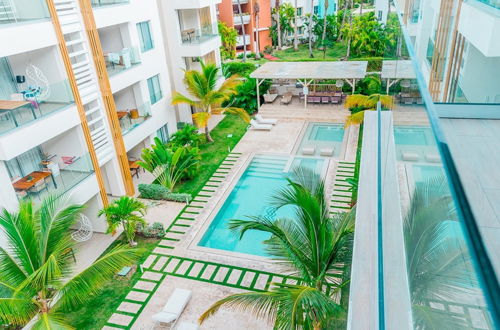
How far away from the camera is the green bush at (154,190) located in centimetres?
1683

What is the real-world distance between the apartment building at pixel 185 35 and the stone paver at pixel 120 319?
49.0ft

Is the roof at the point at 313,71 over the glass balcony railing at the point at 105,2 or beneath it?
beneath

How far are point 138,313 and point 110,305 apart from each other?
39.9 inches

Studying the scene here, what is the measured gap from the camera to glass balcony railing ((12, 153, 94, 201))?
12831 millimetres

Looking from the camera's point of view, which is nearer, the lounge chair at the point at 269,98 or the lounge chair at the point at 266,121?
the lounge chair at the point at 266,121

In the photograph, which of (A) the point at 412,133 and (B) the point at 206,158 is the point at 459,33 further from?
(B) the point at 206,158

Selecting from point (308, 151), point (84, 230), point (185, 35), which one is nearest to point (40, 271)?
point (84, 230)

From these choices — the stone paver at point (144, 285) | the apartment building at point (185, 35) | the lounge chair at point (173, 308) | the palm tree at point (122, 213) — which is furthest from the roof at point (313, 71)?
the lounge chair at point (173, 308)

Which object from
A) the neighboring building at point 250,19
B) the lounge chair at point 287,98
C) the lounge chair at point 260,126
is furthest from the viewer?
the neighboring building at point 250,19

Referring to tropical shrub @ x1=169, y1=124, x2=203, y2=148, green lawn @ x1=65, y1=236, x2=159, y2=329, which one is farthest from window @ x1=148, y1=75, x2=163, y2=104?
green lawn @ x1=65, y1=236, x2=159, y2=329

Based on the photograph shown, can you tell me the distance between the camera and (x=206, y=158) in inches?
822

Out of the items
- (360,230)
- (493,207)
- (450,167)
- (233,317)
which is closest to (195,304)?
(233,317)

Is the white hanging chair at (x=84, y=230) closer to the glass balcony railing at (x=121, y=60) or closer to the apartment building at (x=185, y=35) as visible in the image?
the glass balcony railing at (x=121, y=60)

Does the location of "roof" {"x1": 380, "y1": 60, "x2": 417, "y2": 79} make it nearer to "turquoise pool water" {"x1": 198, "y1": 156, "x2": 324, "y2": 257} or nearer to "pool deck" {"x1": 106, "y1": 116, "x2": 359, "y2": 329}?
"pool deck" {"x1": 106, "y1": 116, "x2": 359, "y2": 329}
